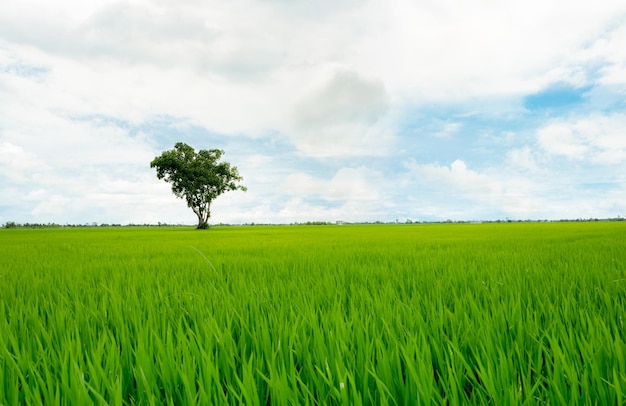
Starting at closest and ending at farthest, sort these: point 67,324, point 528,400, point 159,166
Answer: point 528,400 < point 67,324 < point 159,166

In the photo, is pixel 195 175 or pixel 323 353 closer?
pixel 323 353

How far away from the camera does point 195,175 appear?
4750 centimetres

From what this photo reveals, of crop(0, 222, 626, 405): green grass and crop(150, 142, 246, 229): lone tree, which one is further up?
crop(150, 142, 246, 229): lone tree

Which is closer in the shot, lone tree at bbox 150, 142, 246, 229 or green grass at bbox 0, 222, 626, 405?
green grass at bbox 0, 222, 626, 405

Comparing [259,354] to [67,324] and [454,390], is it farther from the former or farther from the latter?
[67,324]

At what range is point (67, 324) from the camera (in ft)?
6.84

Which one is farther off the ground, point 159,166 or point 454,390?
point 159,166

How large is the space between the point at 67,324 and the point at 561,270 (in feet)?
14.9

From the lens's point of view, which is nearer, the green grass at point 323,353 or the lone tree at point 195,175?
the green grass at point 323,353

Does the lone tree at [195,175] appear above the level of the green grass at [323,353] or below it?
above

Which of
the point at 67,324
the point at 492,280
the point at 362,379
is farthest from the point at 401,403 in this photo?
the point at 492,280

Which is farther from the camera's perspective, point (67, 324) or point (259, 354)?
point (67, 324)

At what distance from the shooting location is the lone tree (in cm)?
4700

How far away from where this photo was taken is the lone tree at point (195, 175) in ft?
154
